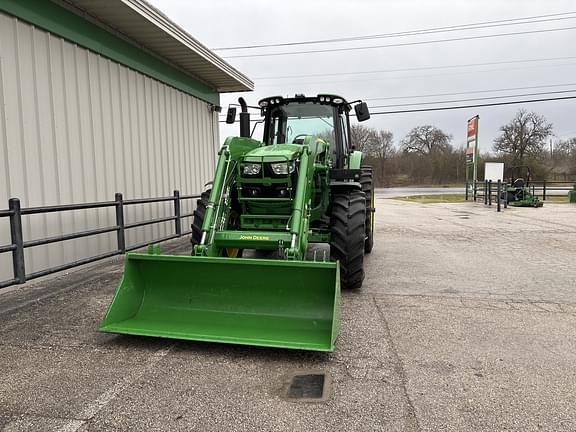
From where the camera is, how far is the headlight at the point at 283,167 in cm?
532

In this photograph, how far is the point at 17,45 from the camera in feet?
20.1

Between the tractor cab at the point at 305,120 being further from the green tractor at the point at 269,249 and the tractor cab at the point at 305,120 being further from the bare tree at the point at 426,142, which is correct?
the bare tree at the point at 426,142

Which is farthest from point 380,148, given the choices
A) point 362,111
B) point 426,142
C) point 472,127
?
point 362,111

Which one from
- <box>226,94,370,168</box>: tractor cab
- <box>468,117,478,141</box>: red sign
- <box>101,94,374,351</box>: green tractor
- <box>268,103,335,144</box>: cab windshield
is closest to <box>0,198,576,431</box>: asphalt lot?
<box>101,94,374,351</box>: green tractor

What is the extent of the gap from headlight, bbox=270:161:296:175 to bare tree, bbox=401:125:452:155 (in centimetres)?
6020

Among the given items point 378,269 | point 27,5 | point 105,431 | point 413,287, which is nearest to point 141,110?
point 27,5

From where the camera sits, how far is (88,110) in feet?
24.9

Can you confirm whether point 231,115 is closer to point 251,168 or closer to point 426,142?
point 251,168

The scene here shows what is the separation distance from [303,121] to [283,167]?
2.05 meters

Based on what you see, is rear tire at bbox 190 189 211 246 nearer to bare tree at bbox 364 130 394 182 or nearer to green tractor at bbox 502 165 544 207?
green tractor at bbox 502 165 544 207

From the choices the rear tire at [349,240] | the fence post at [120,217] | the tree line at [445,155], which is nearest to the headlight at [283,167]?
the rear tire at [349,240]

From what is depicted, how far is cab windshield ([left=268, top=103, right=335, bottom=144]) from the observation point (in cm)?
709

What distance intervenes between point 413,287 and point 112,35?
6.76 metres

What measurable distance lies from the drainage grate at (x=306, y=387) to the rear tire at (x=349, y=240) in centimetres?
210
